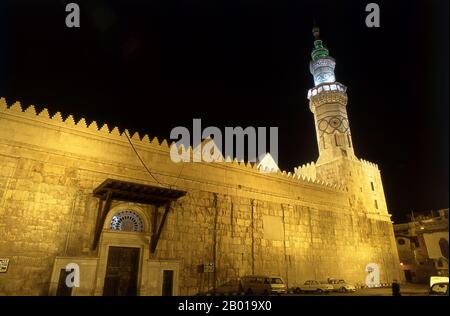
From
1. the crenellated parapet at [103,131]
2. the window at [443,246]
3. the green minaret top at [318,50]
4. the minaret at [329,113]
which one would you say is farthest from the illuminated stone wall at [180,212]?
the green minaret top at [318,50]

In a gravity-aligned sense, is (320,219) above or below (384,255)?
above

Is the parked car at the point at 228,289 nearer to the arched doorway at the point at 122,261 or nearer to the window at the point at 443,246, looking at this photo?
the arched doorway at the point at 122,261

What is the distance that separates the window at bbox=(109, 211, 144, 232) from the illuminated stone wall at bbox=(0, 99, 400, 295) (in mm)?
598

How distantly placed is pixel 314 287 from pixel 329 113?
17177 mm

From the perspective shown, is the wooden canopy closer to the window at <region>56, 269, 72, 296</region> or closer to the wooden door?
the wooden door

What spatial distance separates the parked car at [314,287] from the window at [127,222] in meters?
9.36

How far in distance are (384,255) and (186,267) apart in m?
16.5

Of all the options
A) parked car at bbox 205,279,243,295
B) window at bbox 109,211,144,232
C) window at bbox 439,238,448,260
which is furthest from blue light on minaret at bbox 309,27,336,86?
window at bbox 109,211,144,232

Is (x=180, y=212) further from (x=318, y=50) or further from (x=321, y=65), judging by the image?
(x=318, y=50)

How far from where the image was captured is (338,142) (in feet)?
84.5

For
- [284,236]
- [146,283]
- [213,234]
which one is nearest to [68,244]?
[146,283]

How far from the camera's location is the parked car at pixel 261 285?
→ 42.2 ft

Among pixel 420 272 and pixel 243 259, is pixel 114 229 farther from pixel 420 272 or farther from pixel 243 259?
pixel 420 272

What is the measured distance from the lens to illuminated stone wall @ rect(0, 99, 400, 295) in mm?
10406
